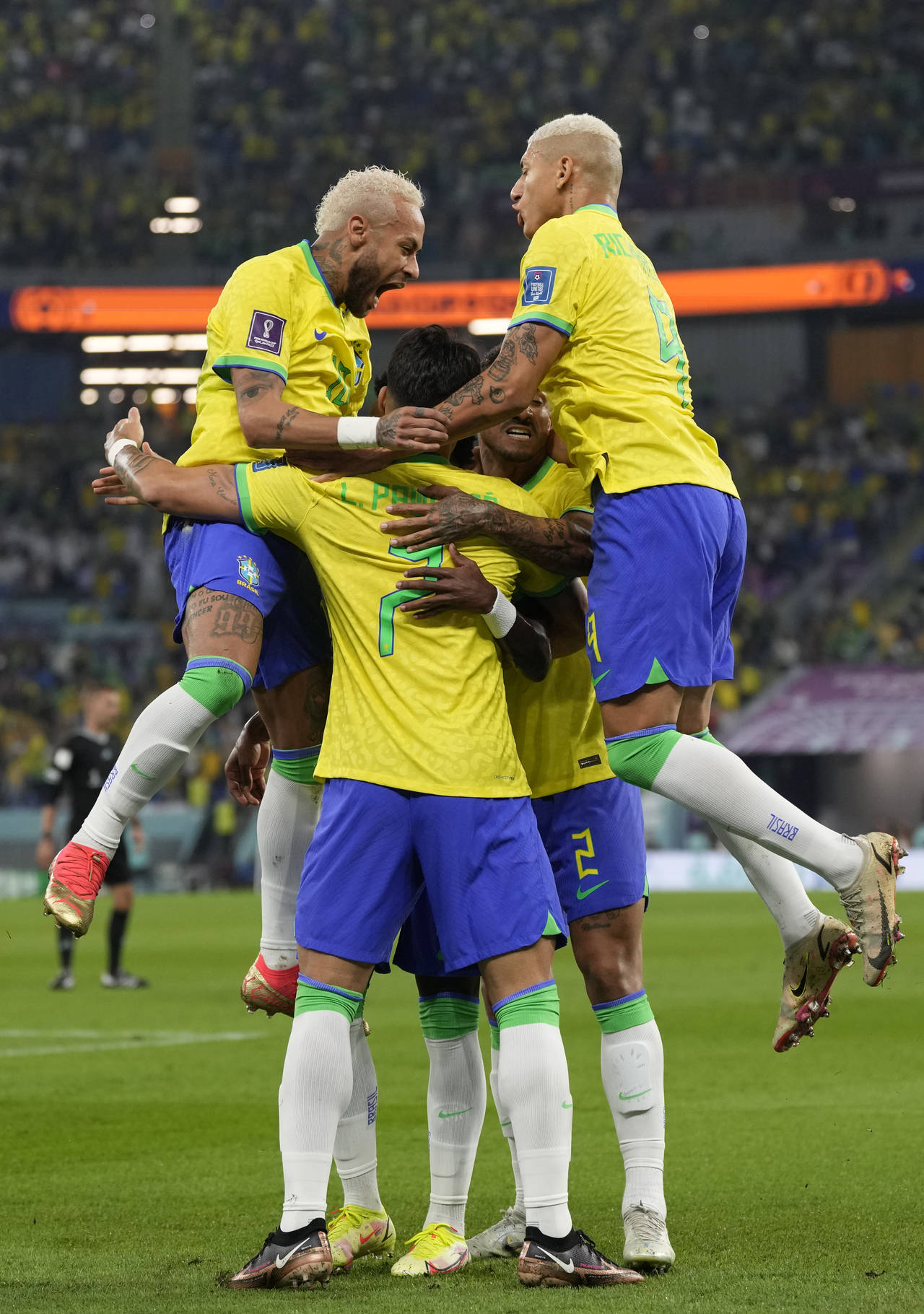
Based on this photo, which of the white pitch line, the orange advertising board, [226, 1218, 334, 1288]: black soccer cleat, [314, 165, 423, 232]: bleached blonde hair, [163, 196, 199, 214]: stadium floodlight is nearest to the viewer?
[226, 1218, 334, 1288]: black soccer cleat

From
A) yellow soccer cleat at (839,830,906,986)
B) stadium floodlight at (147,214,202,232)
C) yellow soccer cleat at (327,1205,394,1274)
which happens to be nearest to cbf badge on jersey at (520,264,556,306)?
yellow soccer cleat at (839,830,906,986)

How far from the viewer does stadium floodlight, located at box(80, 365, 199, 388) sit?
107 feet

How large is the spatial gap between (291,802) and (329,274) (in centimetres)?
156

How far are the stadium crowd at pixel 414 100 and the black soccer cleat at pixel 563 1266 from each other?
89.6ft

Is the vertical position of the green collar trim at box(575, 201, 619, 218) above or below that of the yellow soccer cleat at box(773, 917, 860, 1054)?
above

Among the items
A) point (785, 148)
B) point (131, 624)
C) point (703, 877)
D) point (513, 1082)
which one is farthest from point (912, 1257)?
point (785, 148)

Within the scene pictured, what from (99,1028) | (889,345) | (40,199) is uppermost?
(40,199)

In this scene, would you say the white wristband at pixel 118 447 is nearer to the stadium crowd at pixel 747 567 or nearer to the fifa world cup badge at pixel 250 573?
the fifa world cup badge at pixel 250 573

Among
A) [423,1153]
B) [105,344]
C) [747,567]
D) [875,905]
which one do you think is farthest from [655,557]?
[105,344]

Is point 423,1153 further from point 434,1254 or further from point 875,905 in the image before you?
point 875,905

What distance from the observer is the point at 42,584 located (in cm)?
2966

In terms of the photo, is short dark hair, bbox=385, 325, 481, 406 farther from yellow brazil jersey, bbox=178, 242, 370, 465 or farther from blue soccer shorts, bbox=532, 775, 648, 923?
blue soccer shorts, bbox=532, 775, 648, 923

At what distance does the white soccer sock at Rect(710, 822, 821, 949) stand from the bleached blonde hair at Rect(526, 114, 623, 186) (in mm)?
1912

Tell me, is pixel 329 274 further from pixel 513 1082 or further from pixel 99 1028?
pixel 99 1028
